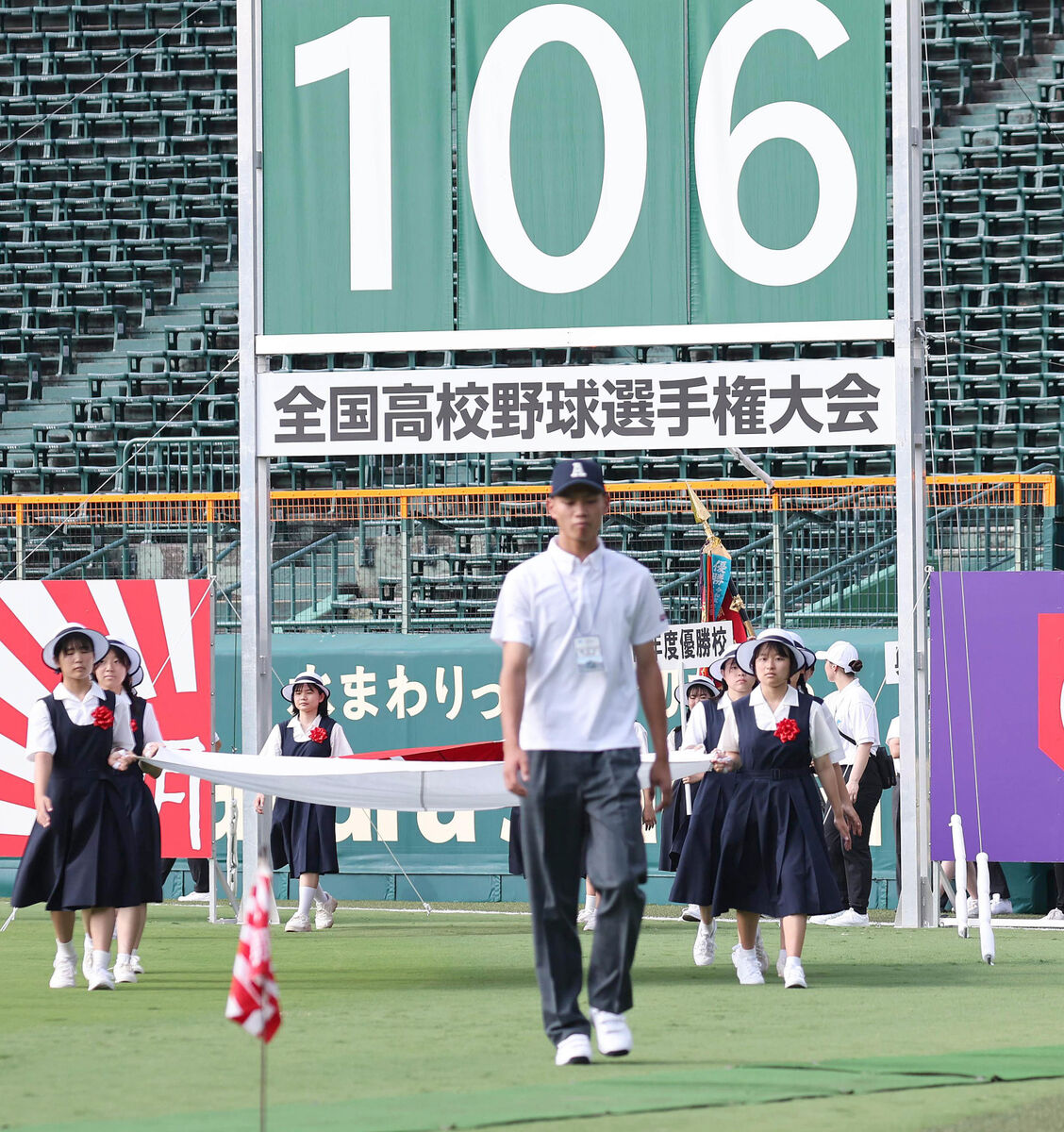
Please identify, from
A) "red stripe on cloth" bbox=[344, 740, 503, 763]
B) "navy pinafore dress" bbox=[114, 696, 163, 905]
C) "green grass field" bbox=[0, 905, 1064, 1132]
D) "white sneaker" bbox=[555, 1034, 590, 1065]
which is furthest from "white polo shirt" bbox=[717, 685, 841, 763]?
"white sneaker" bbox=[555, 1034, 590, 1065]

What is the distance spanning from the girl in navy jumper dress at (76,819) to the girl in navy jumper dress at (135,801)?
6 cm

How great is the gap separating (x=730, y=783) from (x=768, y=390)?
4.08 m

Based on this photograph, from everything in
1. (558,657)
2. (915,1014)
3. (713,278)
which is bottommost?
(915,1014)

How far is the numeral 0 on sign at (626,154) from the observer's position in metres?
12.7

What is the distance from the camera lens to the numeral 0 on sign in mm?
12734

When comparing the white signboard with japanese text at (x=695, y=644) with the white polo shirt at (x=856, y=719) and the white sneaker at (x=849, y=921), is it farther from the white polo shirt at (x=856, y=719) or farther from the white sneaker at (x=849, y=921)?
the white sneaker at (x=849, y=921)

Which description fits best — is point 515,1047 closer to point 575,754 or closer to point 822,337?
point 575,754

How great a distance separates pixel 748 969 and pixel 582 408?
4778 millimetres

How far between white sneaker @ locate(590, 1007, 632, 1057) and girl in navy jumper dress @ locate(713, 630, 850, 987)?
280cm

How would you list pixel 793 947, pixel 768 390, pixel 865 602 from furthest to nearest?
pixel 865 602 → pixel 768 390 → pixel 793 947

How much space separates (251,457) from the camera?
13.2 meters

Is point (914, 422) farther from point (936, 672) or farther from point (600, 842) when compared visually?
point (600, 842)

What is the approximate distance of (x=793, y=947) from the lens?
8.72 meters

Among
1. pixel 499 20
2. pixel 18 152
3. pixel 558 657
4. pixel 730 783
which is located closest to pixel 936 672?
pixel 730 783
